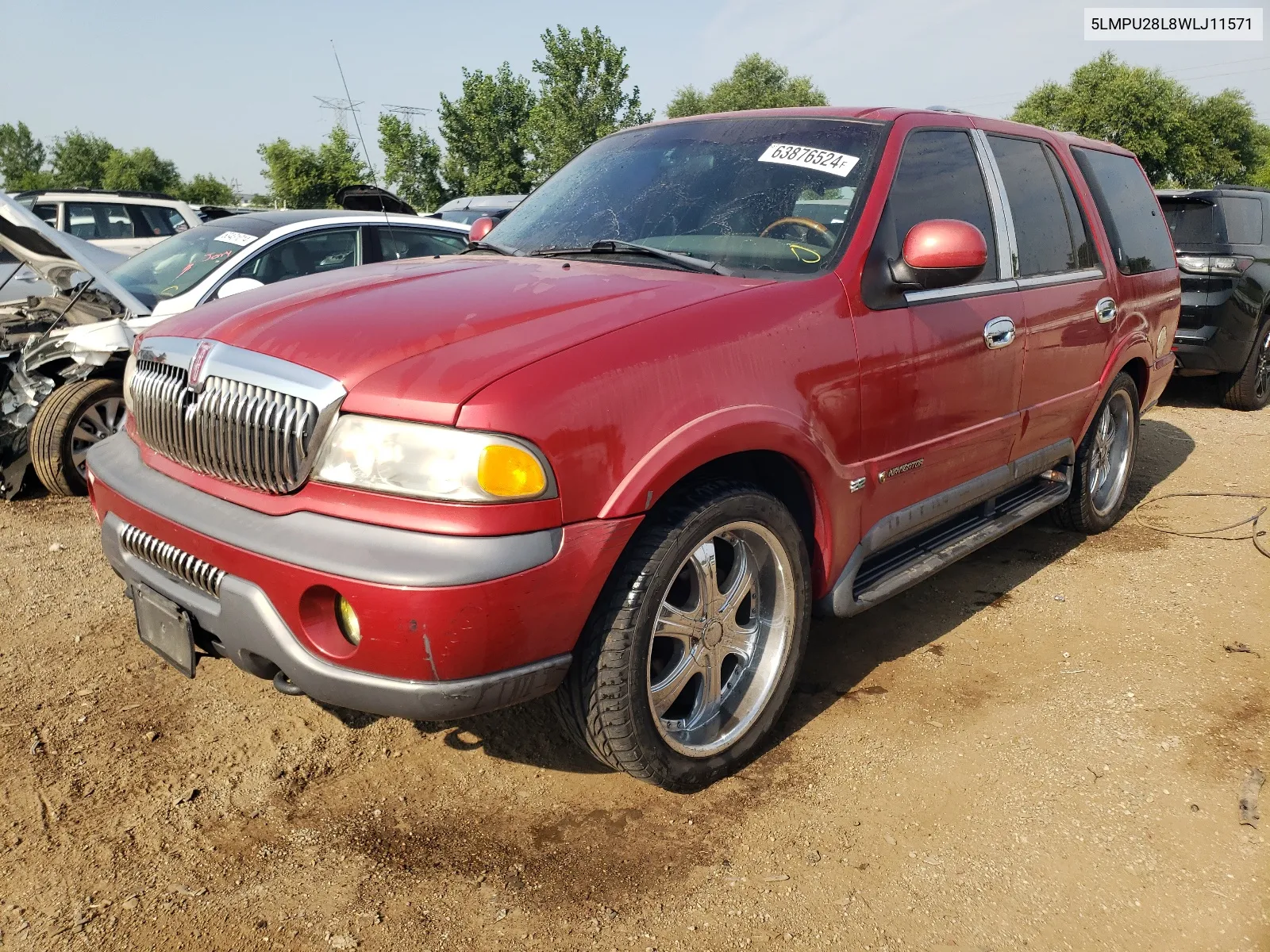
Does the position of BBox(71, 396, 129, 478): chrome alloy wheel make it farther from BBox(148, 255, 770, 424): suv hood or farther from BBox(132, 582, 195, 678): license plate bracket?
BBox(132, 582, 195, 678): license plate bracket

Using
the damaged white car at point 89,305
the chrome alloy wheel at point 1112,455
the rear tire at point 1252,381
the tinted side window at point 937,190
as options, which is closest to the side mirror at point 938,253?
the tinted side window at point 937,190

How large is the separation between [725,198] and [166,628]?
2120mm

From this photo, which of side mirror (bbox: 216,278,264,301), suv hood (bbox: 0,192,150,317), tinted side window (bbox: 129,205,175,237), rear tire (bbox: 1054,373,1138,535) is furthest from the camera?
tinted side window (bbox: 129,205,175,237)

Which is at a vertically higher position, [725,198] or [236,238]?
[236,238]

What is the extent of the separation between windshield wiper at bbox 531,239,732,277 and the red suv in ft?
0.04

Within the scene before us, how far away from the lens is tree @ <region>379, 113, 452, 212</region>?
29.3 metres

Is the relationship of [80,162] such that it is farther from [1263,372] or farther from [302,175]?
[1263,372]

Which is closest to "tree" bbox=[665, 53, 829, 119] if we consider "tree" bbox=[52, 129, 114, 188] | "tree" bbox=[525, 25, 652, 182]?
"tree" bbox=[525, 25, 652, 182]

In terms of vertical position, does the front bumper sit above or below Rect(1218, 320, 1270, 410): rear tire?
above

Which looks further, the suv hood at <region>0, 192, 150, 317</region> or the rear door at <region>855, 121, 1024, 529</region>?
the suv hood at <region>0, 192, 150, 317</region>

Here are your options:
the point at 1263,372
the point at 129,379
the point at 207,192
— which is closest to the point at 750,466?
the point at 129,379

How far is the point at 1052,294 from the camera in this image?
3.84 metres

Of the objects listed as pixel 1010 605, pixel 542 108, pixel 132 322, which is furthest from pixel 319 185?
pixel 1010 605

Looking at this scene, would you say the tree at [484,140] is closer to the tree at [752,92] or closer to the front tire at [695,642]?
the tree at [752,92]
